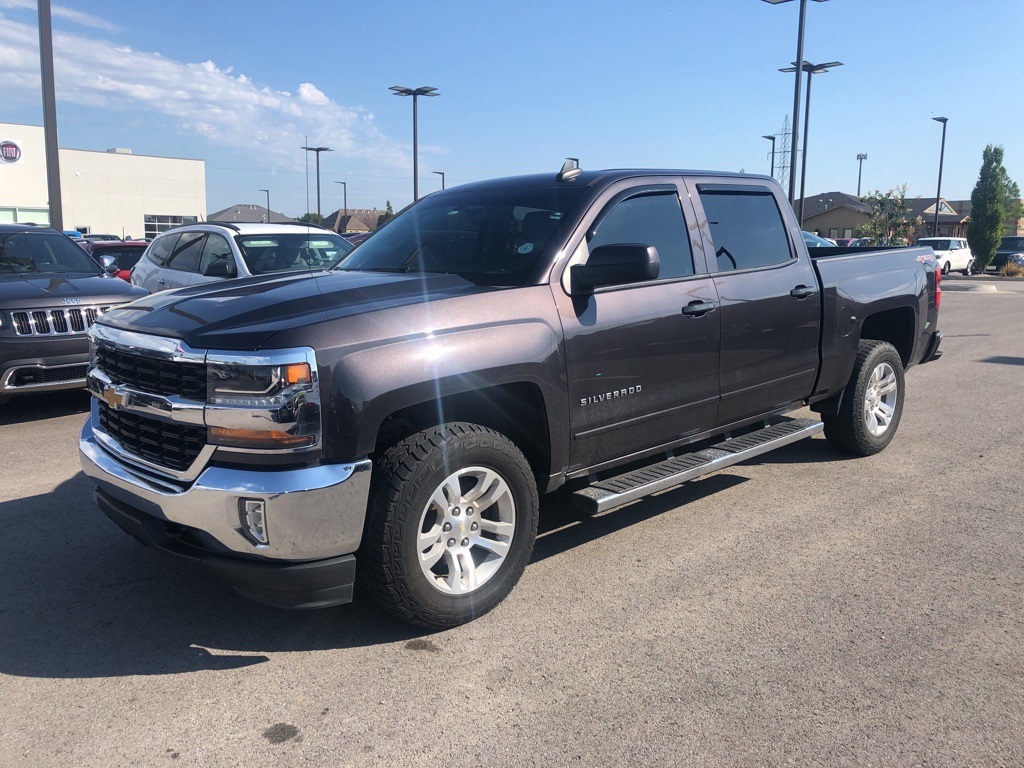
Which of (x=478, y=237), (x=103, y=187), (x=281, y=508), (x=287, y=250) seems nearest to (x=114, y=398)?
(x=281, y=508)

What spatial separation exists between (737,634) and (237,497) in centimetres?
214

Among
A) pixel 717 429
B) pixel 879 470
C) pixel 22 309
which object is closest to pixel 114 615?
pixel 717 429

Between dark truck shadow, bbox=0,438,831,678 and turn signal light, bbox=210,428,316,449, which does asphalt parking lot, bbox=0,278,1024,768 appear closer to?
dark truck shadow, bbox=0,438,831,678

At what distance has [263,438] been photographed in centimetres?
308

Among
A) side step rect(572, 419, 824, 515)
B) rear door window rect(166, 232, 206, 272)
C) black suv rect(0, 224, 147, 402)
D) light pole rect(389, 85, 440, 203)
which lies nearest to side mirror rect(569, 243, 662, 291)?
side step rect(572, 419, 824, 515)

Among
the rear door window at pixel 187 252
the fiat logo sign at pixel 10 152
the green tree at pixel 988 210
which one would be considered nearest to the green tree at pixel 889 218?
the green tree at pixel 988 210

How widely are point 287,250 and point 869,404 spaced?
21.8ft

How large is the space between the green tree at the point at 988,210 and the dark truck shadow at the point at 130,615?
46.2 m

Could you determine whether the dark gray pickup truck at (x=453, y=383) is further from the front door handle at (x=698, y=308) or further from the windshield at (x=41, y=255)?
the windshield at (x=41, y=255)

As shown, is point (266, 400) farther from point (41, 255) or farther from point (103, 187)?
point (103, 187)

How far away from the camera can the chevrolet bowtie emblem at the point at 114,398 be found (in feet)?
11.7

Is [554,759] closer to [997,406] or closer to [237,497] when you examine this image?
[237,497]

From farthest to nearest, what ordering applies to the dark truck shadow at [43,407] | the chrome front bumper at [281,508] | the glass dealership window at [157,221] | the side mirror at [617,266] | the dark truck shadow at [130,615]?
the glass dealership window at [157,221] < the dark truck shadow at [43,407] < the side mirror at [617,266] < the dark truck shadow at [130,615] < the chrome front bumper at [281,508]

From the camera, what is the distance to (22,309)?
279 inches
